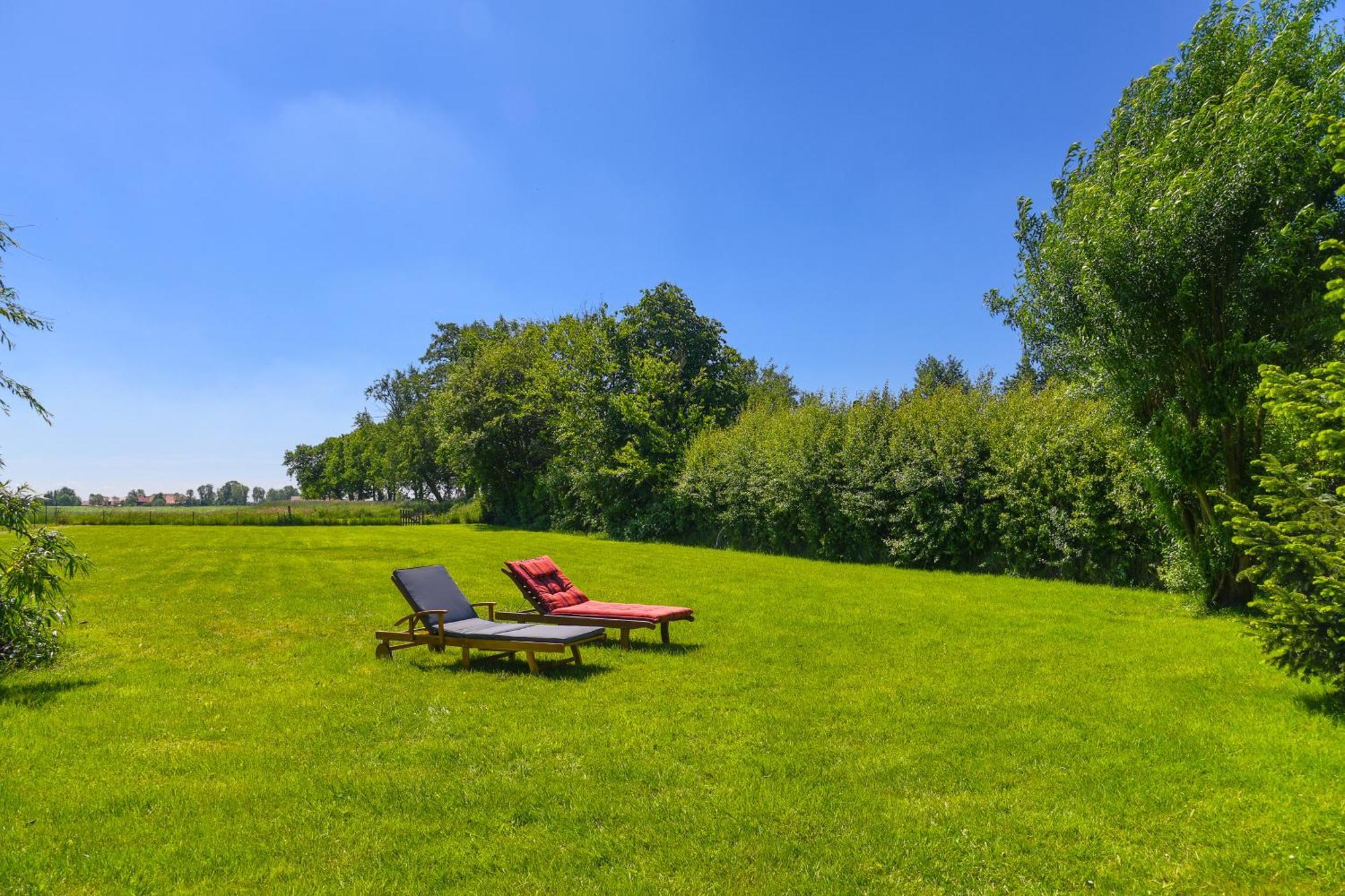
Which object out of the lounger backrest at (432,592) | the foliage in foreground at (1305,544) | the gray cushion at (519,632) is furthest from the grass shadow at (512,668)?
the foliage in foreground at (1305,544)

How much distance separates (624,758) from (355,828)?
5.96ft

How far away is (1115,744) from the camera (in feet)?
19.2

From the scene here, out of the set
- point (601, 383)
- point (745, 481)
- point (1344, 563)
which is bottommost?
point (1344, 563)

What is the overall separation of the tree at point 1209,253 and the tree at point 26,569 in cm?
1369

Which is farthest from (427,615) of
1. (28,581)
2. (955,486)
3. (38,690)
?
(955,486)

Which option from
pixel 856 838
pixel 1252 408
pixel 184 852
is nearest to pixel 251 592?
pixel 184 852

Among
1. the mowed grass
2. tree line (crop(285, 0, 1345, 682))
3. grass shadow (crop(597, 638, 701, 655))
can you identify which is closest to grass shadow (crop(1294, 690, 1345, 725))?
the mowed grass

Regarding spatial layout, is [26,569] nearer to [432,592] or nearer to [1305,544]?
[432,592]

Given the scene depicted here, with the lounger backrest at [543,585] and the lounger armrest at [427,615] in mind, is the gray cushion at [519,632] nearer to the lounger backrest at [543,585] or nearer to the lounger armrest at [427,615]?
the lounger armrest at [427,615]

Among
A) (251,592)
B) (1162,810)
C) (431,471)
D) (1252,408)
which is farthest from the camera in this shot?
(431,471)

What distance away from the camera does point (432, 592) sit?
930 centimetres

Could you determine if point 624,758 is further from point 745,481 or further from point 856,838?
point 745,481

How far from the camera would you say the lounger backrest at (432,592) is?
8961mm

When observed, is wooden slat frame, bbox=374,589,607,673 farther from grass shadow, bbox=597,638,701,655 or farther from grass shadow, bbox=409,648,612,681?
grass shadow, bbox=597,638,701,655
